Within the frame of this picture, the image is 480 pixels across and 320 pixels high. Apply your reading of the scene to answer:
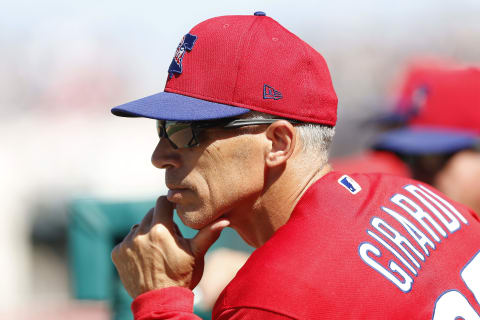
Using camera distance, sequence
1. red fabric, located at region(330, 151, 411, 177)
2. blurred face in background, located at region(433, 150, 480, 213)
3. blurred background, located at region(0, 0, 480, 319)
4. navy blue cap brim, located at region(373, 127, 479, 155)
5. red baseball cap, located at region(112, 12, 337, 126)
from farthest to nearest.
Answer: blurred background, located at region(0, 0, 480, 319)
red fabric, located at region(330, 151, 411, 177)
navy blue cap brim, located at region(373, 127, 479, 155)
blurred face in background, located at region(433, 150, 480, 213)
red baseball cap, located at region(112, 12, 337, 126)

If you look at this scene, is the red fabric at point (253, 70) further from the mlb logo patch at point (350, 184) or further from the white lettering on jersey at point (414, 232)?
the white lettering on jersey at point (414, 232)

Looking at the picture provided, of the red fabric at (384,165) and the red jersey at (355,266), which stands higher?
the red jersey at (355,266)

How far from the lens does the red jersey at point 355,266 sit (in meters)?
1.70

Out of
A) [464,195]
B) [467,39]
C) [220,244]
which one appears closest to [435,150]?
[464,195]

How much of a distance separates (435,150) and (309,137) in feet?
6.32

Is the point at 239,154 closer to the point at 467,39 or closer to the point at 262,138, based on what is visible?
the point at 262,138

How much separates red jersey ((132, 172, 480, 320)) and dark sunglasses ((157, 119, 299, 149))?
0.29m

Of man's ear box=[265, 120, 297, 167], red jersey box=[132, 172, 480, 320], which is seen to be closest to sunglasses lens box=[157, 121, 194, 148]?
man's ear box=[265, 120, 297, 167]

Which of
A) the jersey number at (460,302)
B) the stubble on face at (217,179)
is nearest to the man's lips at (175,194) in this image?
the stubble on face at (217,179)

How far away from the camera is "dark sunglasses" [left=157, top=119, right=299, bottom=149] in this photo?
207 cm

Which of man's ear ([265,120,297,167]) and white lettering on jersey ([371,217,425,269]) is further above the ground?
man's ear ([265,120,297,167])

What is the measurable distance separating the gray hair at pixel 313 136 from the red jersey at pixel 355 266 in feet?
0.34

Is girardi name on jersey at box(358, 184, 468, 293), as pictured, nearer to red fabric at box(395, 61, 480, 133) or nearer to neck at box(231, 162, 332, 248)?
neck at box(231, 162, 332, 248)

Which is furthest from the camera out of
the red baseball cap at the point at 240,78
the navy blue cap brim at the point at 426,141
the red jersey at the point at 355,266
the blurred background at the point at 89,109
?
the blurred background at the point at 89,109
